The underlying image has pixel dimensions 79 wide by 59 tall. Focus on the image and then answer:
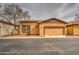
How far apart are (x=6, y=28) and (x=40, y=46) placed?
720mm

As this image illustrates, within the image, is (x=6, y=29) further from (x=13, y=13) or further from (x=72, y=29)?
(x=72, y=29)

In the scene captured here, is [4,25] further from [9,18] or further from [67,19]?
[67,19]

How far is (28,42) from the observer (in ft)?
9.41

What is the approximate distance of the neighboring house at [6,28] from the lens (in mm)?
2795

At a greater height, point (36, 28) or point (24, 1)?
point (24, 1)

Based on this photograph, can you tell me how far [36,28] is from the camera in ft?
9.25

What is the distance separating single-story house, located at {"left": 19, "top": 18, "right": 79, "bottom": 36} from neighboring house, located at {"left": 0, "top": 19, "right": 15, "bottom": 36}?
0.17 m

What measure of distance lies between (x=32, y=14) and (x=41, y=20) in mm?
205

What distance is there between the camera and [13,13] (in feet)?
9.34

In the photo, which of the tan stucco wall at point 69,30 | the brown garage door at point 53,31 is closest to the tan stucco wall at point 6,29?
the brown garage door at point 53,31

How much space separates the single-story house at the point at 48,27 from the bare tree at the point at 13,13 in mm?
115
